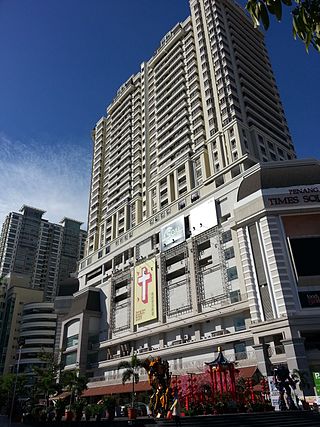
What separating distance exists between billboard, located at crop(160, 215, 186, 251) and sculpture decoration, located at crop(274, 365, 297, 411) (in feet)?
98.7

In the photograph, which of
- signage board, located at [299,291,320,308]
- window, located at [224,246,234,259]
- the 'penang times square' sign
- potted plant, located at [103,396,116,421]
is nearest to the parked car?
potted plant, located at [103,396,116,421]

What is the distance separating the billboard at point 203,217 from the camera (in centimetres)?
4941

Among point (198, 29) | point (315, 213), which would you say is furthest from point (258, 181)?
point (198, 29)

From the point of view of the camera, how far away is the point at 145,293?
180 feet

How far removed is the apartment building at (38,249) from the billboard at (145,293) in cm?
7594

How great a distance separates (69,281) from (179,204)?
3472 centimetres

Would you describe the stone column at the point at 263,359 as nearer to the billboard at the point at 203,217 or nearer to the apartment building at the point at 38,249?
the billboard at the point at 203,217

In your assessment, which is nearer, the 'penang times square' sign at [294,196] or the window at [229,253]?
the 'penang times square' sign at [294,196]

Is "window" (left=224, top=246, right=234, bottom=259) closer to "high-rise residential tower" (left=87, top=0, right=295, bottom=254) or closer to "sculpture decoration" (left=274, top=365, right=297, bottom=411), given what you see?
"high-rise residential tower" (left=87, top=0, right=295, bottom=254)

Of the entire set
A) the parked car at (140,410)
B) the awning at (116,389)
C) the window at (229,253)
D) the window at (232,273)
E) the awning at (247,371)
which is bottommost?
the parked car at (140,410)

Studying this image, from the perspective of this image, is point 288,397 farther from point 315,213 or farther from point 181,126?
point 181,126

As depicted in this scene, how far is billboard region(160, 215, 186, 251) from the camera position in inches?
2098

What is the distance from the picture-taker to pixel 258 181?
4188 cm

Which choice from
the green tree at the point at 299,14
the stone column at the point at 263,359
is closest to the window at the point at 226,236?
the stone column at the point at 263,359
